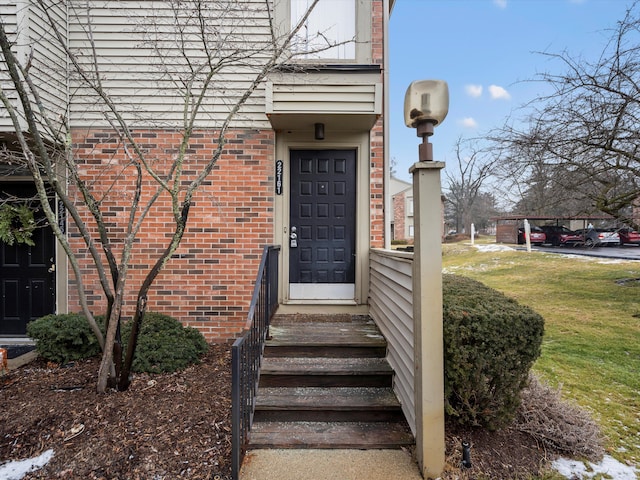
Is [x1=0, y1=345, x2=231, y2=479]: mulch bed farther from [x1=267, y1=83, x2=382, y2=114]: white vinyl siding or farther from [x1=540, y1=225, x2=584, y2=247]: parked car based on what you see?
[x1=540, y1=225, x2=584, y2=247]: parked car

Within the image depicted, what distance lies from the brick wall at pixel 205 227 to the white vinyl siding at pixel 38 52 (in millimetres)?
535

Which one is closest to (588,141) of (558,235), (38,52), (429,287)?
(429,287)

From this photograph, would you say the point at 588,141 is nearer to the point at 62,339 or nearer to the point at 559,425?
the point at 559,425

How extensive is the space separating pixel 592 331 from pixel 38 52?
27.2ft

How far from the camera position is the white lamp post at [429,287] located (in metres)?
2.24

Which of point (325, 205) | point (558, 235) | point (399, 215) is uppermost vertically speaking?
point (399, 215)

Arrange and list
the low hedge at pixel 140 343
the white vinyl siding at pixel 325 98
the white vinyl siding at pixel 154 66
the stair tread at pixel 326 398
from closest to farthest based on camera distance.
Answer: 1. the stair tread at pixel 326 398
2. the low hedge at pixel 140 343
3. the white vinyl siding at pixel 325 98
4. the white vinyl siding at pixel 154 66

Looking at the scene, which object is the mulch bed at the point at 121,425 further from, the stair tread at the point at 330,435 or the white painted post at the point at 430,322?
the white painted post at the point at 430,322

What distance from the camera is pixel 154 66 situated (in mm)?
4293

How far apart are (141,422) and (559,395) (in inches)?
140

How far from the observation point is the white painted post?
2238 mm

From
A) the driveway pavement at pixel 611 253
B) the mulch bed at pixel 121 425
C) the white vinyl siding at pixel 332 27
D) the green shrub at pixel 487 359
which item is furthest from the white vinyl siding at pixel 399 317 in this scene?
the driveway pavement at pixel 611 253

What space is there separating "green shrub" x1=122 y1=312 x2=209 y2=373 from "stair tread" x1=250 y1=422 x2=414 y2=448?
1.28 meters

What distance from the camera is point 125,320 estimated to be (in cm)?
436
